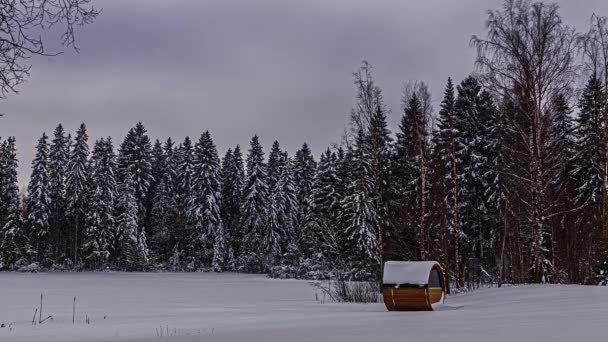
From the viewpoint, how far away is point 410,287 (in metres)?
11.4

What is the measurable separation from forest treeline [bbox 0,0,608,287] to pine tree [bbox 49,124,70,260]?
15cm

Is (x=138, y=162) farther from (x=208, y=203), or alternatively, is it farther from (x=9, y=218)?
(x=9, y=218)

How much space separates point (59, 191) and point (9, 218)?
6108mm

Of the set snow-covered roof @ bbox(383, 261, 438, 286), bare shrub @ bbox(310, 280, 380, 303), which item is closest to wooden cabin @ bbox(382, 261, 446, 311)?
snow-covered roof @ bbox(383, 261, 438, 286)

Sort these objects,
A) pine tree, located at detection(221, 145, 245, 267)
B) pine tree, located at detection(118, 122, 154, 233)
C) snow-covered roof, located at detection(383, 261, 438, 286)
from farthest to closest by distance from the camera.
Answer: pine tree, located at detection(221, 145, 245, 267), pine tree, located at detection(118, 122, 154, 233), snow-covered roof, located at detection(383, 261, 438, 286)

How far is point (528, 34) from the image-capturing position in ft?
58.6

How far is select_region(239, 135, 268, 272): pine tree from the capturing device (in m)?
57.2

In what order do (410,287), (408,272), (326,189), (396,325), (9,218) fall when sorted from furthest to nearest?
(9,218)
(326,189)
(408,272)
(410,287)
(396,325)

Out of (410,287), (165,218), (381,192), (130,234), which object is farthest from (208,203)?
(410,287)

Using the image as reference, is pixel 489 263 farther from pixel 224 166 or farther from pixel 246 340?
pixel 224 166

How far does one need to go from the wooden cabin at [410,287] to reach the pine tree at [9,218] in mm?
52467

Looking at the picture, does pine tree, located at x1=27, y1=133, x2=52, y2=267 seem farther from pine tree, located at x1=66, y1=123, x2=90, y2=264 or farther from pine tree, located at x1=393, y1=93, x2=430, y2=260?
pine tree, located at x1=393, y1=93, x2=430, y2=260

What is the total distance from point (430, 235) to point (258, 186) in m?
39.6

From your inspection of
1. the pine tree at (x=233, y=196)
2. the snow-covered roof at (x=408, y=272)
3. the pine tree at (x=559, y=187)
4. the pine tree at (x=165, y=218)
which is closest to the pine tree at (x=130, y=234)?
the pine tree at (x=165, y=218)
